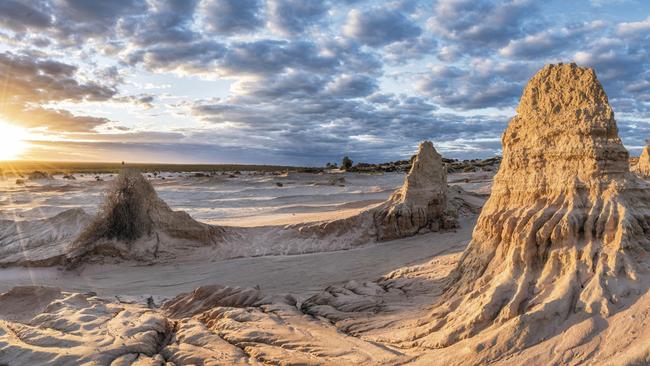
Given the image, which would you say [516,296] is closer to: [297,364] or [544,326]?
[544,326]

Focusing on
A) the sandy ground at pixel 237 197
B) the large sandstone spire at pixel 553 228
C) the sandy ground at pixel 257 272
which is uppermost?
the large sandstone spire at pixel 553 228

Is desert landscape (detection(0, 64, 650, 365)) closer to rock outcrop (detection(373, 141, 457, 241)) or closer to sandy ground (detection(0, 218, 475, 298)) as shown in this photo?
sandy ground (detection(0, 218, 475, 298))

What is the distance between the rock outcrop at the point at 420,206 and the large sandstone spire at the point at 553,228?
26.3 ft

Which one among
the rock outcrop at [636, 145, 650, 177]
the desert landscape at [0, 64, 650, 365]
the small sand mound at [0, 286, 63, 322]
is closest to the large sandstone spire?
the desert landscape at [0, 64, 650, 365]

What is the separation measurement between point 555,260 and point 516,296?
0.75 metres

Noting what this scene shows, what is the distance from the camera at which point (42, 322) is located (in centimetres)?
809

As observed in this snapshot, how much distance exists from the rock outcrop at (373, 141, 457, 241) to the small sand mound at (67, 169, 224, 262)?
5.61 m

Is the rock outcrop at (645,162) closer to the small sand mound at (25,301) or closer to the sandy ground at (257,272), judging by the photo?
the sandy ground at (257,272)

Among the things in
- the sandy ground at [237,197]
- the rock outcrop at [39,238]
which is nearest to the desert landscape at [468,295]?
the rock outcrop at [39,238]

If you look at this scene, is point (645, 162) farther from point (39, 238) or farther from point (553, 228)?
point (39, 238)

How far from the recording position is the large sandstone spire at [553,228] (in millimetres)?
5414

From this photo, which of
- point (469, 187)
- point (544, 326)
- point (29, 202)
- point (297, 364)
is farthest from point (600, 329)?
point (29, 202)

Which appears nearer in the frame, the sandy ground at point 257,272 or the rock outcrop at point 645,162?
the sandy ground at point 257,272

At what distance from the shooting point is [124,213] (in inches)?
593
